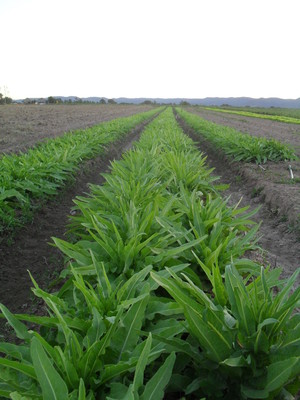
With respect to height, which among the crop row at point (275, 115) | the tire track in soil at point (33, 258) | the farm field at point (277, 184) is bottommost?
the tire track in soil at point (33, 258)

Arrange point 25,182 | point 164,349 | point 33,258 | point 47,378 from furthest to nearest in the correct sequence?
point 25,182 → point 33,258 → point 164,349 → point 47,378

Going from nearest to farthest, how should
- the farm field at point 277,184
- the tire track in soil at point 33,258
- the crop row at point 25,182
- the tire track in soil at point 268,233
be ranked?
1. the tire track in soil at point 33,258
2. the tire track in soil at point 268,233
3. the crop row at point 25,182
4. the farm field at point 277,184

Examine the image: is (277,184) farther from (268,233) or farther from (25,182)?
(25,182)

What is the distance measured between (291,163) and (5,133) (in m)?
10.1

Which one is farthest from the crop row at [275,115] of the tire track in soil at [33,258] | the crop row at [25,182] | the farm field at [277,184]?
the tire track in soil at [33,258]

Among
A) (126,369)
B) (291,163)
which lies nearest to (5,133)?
(291,163)


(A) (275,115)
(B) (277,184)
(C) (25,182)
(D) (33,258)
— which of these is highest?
(A) (275,115)

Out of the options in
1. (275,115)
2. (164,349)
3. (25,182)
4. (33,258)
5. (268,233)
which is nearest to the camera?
(164,349)

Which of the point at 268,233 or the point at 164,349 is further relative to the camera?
the point at 268,233

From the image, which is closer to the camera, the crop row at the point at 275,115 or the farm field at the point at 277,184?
the farm field at the point at 277,184

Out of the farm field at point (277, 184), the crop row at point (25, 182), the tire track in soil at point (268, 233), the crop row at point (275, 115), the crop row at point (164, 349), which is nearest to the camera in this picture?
the crop row at point (164, 349)

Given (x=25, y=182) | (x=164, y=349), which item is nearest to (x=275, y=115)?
(x=25, y=182)

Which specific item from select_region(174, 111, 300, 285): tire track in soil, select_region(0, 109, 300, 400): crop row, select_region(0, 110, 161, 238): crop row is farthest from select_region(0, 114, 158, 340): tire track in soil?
select_region(174, 111, 300, 285): tire track in soil

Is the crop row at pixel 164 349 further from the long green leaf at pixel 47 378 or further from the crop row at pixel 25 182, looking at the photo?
the crop row at pixel 25 182
